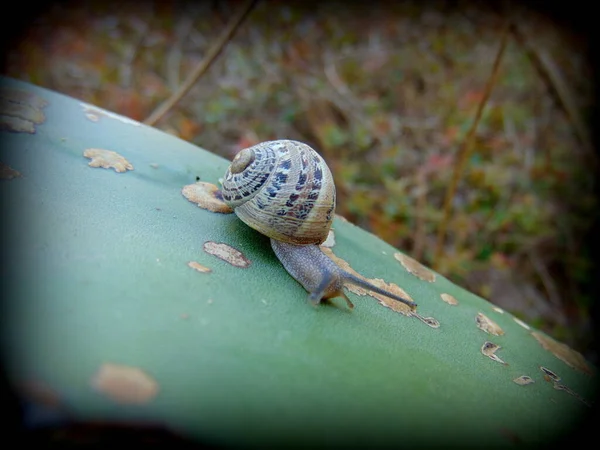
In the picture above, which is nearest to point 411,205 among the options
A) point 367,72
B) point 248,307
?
point 367,72

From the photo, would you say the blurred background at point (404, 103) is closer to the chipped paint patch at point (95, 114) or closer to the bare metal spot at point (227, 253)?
the chipped paint patch at point (95, 114)

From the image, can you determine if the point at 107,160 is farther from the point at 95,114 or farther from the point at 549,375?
the point at 549,375

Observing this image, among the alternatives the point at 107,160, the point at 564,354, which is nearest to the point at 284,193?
the point at 107,160

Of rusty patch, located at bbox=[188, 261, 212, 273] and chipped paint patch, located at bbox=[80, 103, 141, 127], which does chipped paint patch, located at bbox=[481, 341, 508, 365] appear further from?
chipped paint patch, located at bbox=[80, 103, 141, 127]

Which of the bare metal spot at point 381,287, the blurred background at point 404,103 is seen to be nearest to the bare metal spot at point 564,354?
the bare metal spot at point 381,287

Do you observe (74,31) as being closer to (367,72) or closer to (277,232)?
(367,72)

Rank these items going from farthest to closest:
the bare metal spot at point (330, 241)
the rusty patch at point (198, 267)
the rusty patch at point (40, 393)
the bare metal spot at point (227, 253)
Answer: the bare metal spot at point (330, 241)
the bare metal spot at point (227, 253)
the rusty patch at point (198, 267)
the rusty patch at point (40, 393)
